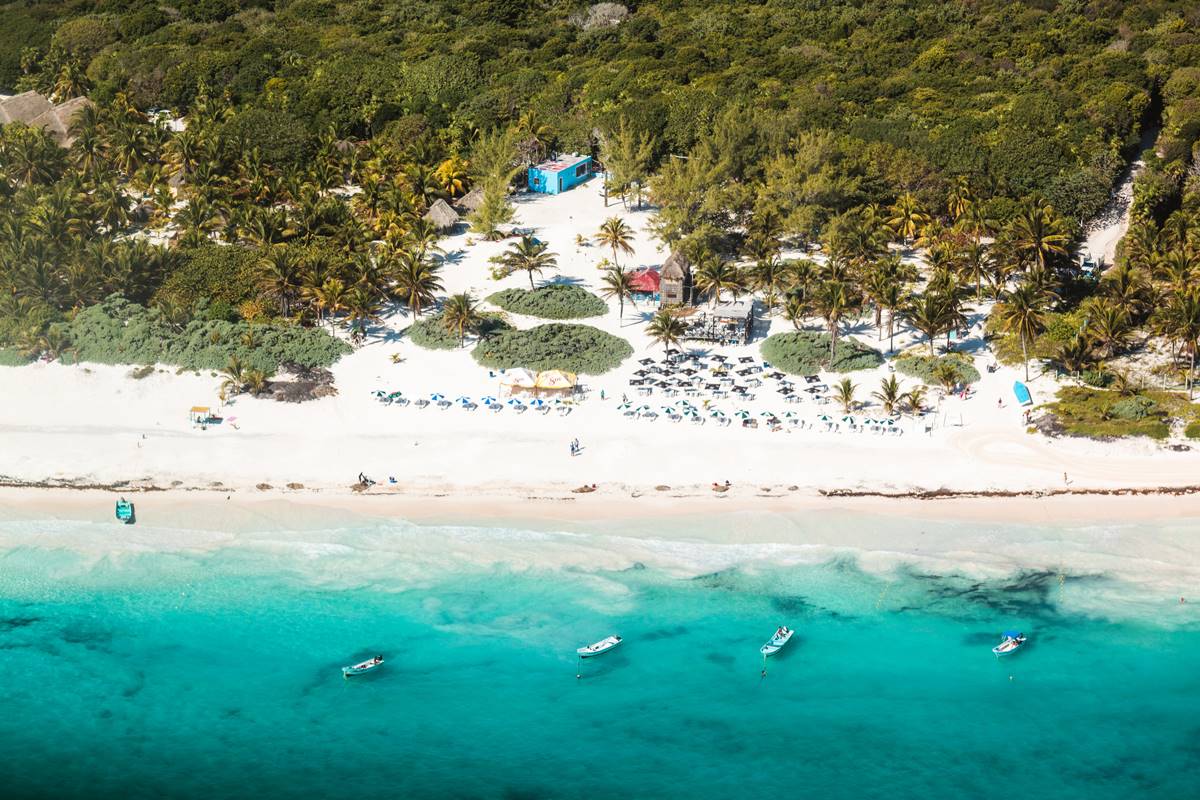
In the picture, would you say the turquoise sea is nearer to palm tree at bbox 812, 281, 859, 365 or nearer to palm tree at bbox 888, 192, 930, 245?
palm tree at bbox 812, 281, 859, 365

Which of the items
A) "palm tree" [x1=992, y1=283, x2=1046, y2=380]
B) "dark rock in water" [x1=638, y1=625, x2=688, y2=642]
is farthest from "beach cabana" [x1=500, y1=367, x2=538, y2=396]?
"palm tree" [x1=992, y1=283, x2=1046, y2=380]

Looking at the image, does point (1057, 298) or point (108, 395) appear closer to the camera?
point (108, 395)

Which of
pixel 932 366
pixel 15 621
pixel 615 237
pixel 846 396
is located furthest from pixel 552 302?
pixel 15 621

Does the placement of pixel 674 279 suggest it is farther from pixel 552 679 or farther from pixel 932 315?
pixel 552 679

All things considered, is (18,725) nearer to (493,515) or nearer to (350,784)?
(350,784)

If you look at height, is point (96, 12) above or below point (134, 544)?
above

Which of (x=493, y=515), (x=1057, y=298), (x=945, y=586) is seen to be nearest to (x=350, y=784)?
(x=493, y=515)
